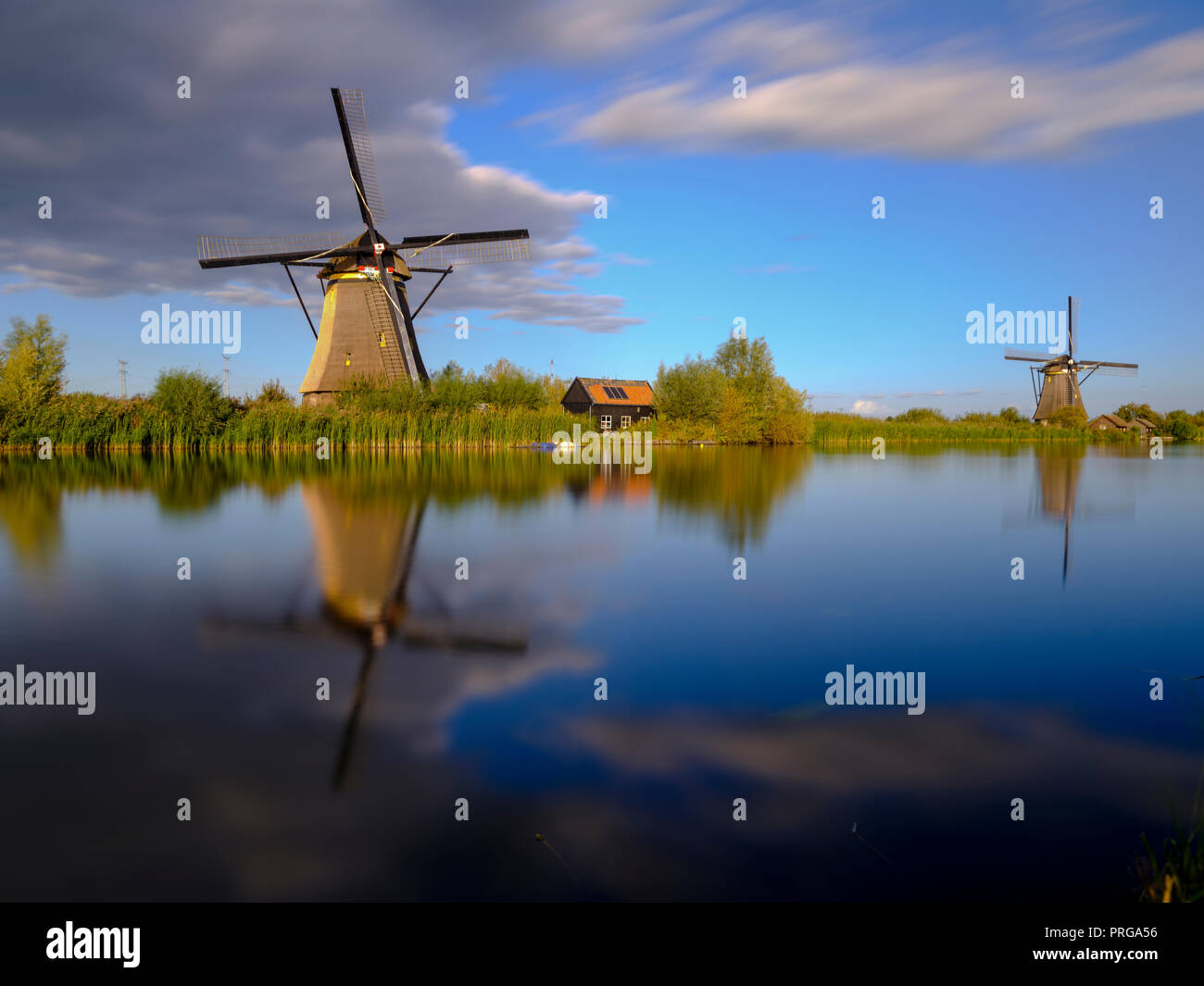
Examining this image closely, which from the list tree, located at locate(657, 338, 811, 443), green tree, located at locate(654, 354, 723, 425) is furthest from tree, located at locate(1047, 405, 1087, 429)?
green tree, located at locate(654, 354, 723, 425)

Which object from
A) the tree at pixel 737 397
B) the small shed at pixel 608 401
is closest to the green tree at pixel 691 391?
the tree at pixel 737 397

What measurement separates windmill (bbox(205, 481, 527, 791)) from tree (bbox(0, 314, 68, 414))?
28399 mm

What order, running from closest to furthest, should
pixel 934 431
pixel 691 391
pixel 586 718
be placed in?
pixel 586 718, pixel 691 391, pixel 934 431

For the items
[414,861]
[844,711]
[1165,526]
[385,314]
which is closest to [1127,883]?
[844,711]

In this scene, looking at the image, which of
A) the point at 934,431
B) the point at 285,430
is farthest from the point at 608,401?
the point at 285,430

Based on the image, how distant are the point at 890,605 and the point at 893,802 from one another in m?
3.92

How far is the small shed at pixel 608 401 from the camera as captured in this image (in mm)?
59344

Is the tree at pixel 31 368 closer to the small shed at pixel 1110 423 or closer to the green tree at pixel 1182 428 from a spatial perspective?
the small shed at pixel 1110 423

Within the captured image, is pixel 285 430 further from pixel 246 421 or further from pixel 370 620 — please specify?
pixel 370 620

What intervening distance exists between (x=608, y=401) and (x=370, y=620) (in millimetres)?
54340

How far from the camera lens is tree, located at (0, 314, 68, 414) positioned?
1204 inches

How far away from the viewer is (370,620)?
626cm

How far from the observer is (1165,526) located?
12672 mm

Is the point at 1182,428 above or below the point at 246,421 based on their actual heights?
above
